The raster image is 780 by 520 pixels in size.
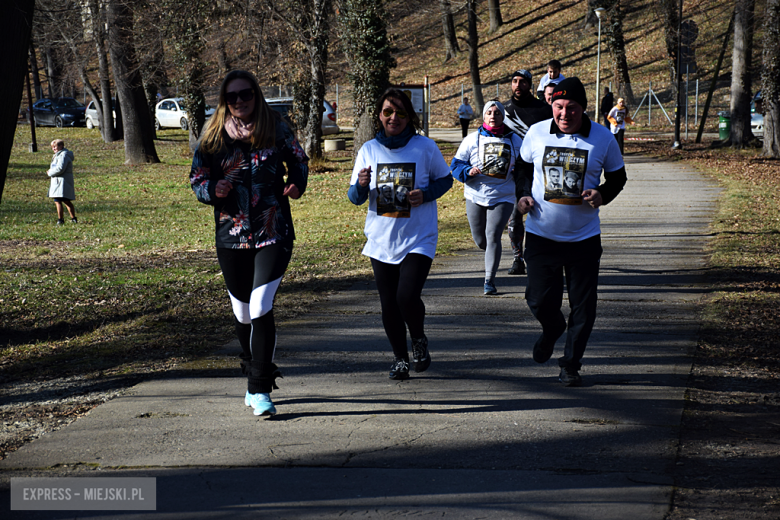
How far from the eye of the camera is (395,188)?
5215 millimetres

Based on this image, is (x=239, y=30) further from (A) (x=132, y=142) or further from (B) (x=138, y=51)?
(A) (x=132, y=142)

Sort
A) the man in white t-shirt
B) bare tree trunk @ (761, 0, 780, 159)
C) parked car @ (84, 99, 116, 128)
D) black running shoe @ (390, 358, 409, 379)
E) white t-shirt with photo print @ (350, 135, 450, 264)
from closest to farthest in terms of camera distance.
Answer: the man in white t-shirt
white t-shirt with photo print @ (350, 135, 450, 264)
black running shoe @ (390, 358, 409, 379)
bare tree trunk @ (761, 0, 780, 159)
parked car @ (84, 99, 116, 128)

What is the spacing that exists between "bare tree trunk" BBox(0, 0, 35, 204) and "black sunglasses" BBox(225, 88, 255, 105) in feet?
8.59

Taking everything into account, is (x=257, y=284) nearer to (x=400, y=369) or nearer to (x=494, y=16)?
(x=400, y=369)

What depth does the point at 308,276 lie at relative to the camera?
9492 millimetres

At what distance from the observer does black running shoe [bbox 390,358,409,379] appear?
5383mm

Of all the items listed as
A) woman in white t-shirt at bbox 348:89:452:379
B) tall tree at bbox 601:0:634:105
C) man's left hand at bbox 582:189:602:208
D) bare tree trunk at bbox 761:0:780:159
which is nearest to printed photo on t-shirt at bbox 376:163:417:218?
woman in white t-shirt at bbox 348:89:452:379

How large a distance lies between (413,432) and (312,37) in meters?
18.4

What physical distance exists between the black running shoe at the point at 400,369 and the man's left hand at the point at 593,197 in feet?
5.17

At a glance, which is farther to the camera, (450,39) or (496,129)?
(450,39)

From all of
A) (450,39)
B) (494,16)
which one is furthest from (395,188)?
(494,16)

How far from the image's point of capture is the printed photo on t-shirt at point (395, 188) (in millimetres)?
5207

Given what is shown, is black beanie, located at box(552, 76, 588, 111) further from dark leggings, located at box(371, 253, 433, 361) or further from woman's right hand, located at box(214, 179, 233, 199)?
woman's right hand, located at box(214, 179, 233, 199)

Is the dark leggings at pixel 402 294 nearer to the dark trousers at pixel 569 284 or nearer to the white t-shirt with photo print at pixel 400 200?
the white t-shirt with photo print at pixel 400 200
